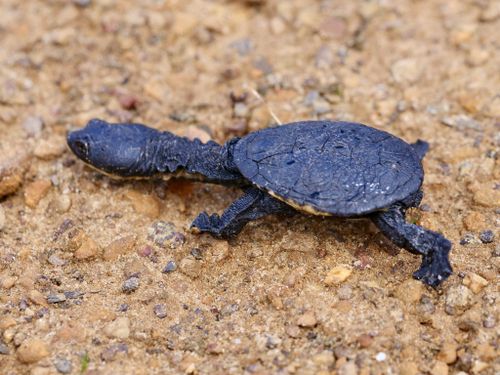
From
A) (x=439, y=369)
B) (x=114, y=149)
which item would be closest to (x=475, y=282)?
(x=439, y=369)

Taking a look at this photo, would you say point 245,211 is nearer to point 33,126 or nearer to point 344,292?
point 344,292

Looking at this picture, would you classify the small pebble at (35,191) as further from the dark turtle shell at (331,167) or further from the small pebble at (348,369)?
the small pebble at (348,369)

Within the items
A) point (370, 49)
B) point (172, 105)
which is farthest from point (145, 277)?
point (370, 49)

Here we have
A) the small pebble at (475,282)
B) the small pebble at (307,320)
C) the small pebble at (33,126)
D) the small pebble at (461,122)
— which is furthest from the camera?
the small pebble at (33,126)

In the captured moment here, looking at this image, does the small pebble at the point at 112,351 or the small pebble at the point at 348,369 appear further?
the small pebble at the point at 112,351

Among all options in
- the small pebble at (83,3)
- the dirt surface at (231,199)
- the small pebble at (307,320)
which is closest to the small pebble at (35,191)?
the dirt surface at (231,199)

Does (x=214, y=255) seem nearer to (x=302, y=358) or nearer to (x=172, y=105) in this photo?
(x=302, y=358)
